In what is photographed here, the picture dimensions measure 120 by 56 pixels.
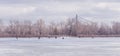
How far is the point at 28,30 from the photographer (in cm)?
8769

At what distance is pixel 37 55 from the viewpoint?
22.4m

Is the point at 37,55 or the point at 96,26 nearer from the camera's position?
the point at 37,55

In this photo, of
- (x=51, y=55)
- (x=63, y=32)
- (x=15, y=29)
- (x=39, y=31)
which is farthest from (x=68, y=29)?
(x=51, y=55)

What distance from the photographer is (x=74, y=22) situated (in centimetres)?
9138

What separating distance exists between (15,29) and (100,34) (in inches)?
885

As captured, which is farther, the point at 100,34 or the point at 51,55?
the point at 100,34

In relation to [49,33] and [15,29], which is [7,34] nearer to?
[15,29]

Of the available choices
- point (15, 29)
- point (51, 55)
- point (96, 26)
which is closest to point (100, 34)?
point (96, 26)

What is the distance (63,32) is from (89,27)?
747cm

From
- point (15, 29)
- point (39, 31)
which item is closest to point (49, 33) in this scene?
point (39, 31)

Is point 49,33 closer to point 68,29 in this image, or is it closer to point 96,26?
point 68,29

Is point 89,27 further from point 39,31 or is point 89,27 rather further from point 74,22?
point 39,31

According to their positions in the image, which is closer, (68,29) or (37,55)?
(37,55)

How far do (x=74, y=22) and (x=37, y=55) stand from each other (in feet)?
227
